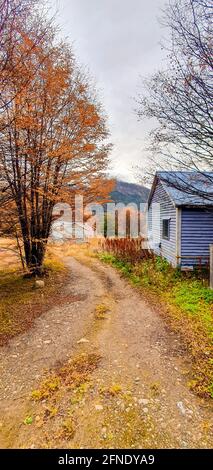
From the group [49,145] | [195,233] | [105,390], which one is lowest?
[105,390]

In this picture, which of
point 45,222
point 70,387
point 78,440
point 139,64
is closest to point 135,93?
point 139,64

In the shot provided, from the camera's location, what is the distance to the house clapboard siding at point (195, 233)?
33.7 ft

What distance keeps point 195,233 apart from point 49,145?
7063mm

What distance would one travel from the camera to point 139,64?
6.68 meters

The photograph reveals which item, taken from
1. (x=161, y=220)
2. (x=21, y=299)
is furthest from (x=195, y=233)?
(x=21, y=299)

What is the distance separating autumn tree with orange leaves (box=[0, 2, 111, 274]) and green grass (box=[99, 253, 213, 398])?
4.17 m

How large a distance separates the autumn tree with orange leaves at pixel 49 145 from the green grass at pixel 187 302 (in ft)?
13.7

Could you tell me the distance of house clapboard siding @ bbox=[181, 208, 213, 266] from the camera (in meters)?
10.3

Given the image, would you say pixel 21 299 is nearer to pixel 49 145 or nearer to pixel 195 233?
pixel 49 145

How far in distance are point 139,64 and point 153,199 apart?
29.2 ft

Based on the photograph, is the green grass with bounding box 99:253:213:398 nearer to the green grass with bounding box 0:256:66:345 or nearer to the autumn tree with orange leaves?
the green grass with bounding box 0:256:66:345

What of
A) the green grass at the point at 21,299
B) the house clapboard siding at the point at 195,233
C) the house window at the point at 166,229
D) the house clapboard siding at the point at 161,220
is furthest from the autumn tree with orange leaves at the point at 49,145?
the house clapboard siding at the point at 195,233

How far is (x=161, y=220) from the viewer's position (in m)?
13.0

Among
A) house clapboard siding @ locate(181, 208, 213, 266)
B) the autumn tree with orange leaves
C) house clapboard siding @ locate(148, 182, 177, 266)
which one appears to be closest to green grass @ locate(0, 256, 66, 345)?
the autumn tree with orange leaves
